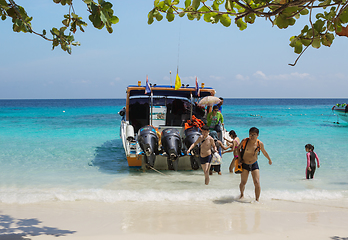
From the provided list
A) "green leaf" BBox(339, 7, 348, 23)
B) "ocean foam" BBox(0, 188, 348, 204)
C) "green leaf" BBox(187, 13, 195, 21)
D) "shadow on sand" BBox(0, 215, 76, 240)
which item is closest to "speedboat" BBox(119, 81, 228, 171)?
"ocean foam" BBox(0, 188, 348, 204)

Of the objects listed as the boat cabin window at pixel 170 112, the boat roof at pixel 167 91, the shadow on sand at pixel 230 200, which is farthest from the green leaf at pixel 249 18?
the boat cabin window at pixel 170 112

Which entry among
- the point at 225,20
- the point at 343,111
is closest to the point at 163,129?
the point at 225,20

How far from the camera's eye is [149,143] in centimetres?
799

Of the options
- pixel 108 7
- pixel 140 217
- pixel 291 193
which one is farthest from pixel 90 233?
pixel 291 193

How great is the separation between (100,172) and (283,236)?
20.0ft

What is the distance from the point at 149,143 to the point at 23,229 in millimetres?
3755

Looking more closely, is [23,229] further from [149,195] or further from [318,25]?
[318,25]

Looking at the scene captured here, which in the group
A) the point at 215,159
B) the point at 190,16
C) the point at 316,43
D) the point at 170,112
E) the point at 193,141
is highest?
the point at 190,16

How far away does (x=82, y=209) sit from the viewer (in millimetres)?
5902

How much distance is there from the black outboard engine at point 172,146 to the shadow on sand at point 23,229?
3554 mm

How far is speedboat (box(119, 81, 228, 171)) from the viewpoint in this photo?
8.16m

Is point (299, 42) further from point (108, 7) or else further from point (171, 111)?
point (171, 111)

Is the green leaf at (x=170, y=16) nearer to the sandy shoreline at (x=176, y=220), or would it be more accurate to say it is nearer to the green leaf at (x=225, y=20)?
the green leaf at (x=225, y=20)

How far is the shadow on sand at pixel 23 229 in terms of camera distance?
4516mm
